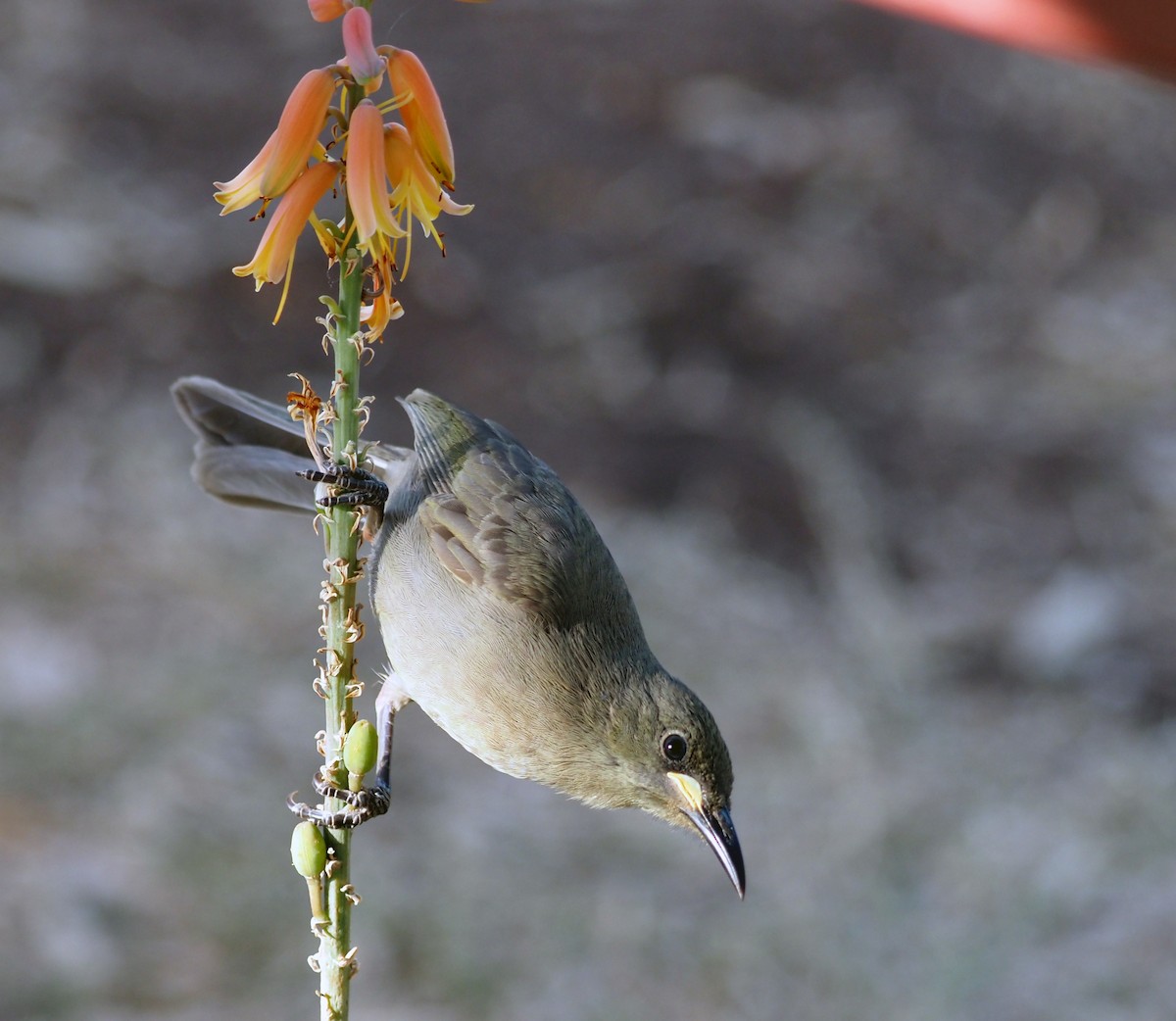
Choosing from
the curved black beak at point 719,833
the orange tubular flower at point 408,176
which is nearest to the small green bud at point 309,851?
the orange tubular flower at point 408,176

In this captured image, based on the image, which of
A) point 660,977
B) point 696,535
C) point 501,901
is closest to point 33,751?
point 501,901

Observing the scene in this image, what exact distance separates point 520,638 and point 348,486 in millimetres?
786

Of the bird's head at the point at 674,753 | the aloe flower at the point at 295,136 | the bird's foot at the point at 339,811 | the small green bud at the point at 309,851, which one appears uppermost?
the aloe flower at the point at 295,136

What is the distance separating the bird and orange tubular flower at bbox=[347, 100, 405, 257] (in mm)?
1016

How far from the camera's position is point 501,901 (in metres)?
5.76

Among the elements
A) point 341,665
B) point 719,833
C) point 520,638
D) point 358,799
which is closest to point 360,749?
point 341,665

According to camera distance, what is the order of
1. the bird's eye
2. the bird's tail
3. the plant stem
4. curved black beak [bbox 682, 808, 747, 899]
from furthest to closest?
the bird's tail, the bird's eye, curved black beak [bbox 682, 808, 747, 899], the plant stem

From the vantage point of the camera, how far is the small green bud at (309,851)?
172 cm

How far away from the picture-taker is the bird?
2.71m

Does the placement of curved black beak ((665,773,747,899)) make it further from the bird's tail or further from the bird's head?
the bird's tail

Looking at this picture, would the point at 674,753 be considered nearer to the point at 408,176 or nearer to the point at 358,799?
the point at 358,799

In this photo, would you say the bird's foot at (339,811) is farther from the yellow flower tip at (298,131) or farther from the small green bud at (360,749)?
the yellow flower tip at (298,131)

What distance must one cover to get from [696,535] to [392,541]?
183 inches

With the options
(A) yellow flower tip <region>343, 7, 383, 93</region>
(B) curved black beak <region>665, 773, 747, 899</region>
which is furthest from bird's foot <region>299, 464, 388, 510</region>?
(B) curved black beak <region>665, 773, 747, 899</region>
